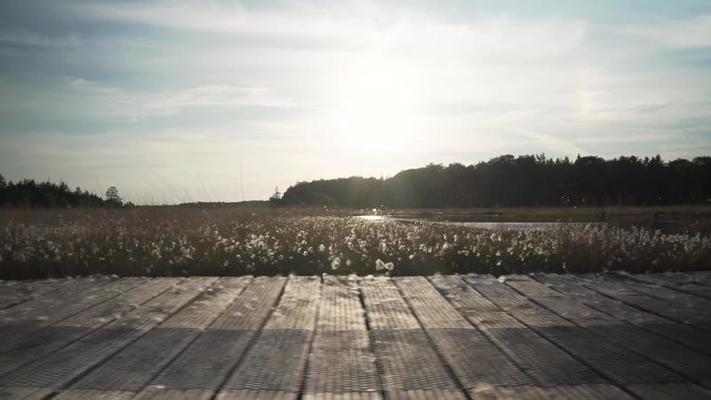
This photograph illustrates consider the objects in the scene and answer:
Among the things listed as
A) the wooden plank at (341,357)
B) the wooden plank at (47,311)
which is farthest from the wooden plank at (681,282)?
the wooden plank at (47,311)

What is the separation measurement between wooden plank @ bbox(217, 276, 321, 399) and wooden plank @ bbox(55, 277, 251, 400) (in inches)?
15.1

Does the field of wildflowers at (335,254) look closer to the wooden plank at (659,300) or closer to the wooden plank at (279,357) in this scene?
the wooden plank at (659,300)

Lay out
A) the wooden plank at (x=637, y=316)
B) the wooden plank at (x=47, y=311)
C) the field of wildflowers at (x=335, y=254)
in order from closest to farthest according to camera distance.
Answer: the wooden plank at (x=637, y=316)
the wooden plank at (x=47, y=311)
the field of wildflowers at (x=335, y=254)

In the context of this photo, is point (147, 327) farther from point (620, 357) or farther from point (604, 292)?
point (604, 292)

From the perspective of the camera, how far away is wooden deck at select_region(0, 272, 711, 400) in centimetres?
253

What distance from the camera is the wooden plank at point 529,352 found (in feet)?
8.41

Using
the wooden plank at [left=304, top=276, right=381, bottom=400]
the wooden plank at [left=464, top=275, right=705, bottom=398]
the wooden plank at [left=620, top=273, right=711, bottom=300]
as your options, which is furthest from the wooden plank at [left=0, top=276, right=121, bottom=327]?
the wooden plank at [left=620, top=273, right=711, bottom=300]

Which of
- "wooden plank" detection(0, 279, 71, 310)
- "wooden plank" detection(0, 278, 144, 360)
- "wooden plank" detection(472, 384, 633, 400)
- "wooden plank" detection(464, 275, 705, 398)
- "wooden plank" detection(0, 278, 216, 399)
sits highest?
"wooden plank" detection(0, 279, 71, 310)

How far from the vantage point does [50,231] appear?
385 inches

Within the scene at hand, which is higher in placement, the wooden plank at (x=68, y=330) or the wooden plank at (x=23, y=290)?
the wooden plank at (x=23, y=290)

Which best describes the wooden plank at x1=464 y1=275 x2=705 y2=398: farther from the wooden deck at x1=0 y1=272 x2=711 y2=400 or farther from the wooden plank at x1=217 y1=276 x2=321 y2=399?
the wooden plank at x1=217 y1=276 x2=321 y2=399

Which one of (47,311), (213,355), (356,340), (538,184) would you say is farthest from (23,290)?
(538,184)

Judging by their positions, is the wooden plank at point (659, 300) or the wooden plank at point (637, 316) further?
the wooden plank at point (659, 300)

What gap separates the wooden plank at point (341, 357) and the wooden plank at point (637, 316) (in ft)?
5.47
